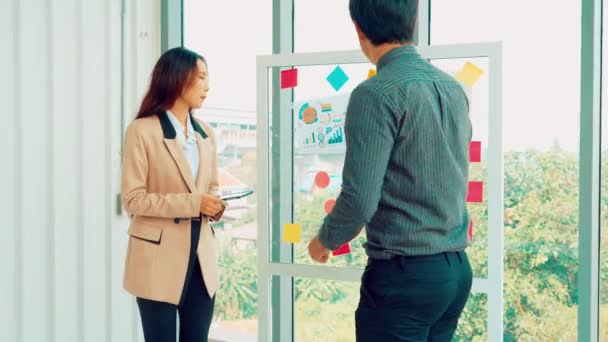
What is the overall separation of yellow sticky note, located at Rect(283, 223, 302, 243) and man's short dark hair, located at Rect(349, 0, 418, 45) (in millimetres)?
1266

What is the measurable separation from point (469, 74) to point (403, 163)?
107cm

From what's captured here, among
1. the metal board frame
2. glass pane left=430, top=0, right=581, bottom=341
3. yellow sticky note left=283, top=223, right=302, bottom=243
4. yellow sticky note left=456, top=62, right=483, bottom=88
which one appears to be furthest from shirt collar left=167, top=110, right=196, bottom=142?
glass pane left=430, top=0, right=581, bottom=341

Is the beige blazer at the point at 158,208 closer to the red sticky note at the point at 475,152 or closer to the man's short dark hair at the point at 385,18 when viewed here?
the man's short dark hair at the point at 385,18

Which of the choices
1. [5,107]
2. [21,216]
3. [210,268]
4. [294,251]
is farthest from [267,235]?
[5,107]

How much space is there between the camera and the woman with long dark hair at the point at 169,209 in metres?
1.95

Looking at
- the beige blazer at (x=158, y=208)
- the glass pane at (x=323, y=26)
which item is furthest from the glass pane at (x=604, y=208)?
the beige blazer at (x=158, y=208)

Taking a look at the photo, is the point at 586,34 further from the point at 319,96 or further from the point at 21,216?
the point at 21,216

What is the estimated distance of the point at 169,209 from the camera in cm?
194

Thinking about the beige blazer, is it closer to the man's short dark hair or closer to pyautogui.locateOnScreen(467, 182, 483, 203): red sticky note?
the man's short dark hair

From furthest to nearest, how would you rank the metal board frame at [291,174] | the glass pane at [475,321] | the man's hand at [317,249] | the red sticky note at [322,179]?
the red sticky note at [322,179] < the glass pane at [475,321] < the metal board frame at [291,174] < the man's hand at [317,249]

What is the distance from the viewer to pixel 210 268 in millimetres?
2059

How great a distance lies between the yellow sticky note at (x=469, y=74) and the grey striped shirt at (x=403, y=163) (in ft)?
3.01

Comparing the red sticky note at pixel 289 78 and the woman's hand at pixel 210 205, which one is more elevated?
the red sticky note at pixel 289 78

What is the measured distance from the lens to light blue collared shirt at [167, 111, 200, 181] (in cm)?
204
